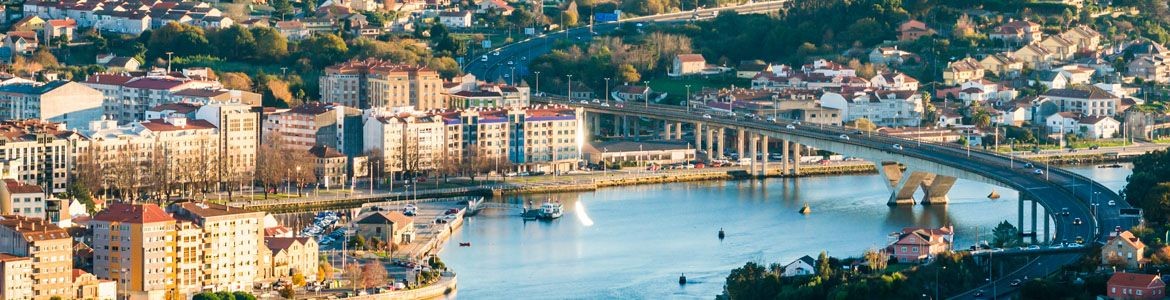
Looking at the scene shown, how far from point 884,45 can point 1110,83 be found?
5.73 metres

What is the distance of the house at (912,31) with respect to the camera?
215 ft

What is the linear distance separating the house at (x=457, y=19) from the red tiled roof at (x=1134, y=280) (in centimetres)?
3523

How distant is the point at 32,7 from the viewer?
216ft

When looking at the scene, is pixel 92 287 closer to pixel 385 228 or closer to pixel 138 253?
pixel 138 253

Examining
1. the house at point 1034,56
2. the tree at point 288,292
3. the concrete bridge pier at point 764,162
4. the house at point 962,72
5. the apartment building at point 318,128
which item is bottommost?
the tree at point 288,292

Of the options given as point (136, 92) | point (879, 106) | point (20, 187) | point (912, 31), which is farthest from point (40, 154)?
point (912, 31)

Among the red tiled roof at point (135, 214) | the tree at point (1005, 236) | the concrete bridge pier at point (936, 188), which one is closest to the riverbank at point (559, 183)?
the concrete bridge pier at point (936, 188)

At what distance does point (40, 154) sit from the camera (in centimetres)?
4647

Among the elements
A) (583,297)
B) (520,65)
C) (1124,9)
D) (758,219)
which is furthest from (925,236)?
(1124,9)

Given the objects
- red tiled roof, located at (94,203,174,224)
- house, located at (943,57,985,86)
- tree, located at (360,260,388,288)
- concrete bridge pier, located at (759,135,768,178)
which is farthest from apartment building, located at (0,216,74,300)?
house, located at (943,57,985,86)

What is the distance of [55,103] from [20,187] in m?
10.5

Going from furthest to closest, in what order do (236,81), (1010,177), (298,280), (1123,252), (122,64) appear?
(122,64) → (236,81) → (1010,177) → (298,280) → (1123,252)

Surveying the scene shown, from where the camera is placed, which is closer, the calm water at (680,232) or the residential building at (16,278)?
the residential building at (16,278)

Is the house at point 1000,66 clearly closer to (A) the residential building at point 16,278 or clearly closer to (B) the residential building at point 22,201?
(B) the residential building at point 22,201
